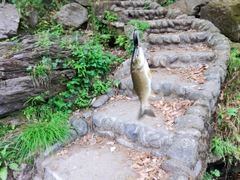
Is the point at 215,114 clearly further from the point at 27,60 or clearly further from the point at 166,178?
the point at 27,60

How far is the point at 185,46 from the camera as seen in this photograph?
514 cm

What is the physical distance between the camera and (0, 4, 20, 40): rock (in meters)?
4.79

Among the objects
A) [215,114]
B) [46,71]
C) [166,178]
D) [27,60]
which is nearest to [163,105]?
[215,114]

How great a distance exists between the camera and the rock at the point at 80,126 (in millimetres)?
3623

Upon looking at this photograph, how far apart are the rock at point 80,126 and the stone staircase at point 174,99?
14cm

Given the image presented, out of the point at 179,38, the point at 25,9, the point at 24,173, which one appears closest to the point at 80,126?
the point at 24,173

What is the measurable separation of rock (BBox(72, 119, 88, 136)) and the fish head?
6.18 ft

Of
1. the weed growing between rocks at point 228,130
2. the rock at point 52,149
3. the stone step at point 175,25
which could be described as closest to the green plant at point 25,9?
the stone step at point 175,25

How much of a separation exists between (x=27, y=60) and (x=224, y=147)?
357 cm

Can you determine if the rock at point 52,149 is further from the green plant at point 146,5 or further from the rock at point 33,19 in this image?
the green plant at point 146,5

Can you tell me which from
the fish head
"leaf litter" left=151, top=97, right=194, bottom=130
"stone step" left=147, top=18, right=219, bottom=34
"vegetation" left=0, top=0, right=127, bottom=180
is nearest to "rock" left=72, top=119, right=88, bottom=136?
"vegetation" left=0, top=0, right=127, bottom=180

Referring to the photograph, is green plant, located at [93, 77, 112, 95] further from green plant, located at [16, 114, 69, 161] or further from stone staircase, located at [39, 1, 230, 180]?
green plant, located at [16, 114, 69, 161]

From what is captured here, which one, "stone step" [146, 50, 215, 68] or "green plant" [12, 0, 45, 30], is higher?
"green plant" [12, 0, 45, 30]

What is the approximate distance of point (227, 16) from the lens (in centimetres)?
546
